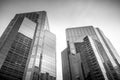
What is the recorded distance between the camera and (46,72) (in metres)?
84.9

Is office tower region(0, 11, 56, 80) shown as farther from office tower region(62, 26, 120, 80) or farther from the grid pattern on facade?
office tower region(62, 26, 120, 80)

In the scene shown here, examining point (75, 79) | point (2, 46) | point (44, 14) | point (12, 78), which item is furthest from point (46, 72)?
point (44, 14)

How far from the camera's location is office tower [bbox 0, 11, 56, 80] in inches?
2363

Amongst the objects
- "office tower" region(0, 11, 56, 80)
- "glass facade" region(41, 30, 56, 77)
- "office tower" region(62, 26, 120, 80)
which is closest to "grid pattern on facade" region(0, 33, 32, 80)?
"office tower" region(0, 11, 56, 80)

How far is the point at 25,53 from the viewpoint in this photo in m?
73.2

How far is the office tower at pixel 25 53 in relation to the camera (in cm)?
6003

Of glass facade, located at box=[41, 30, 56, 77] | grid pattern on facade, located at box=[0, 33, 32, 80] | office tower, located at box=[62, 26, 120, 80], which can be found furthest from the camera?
glass facade, located at box=[41, 30, 56, 77]

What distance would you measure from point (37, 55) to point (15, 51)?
25.1 m

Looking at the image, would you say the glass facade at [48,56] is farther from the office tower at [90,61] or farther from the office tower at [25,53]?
the office tower at [90,61]

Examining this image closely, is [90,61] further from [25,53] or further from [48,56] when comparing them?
[25,53]

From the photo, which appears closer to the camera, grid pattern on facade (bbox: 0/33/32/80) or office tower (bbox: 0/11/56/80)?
grid pattern on facade (bbox: 0/33/32/80)

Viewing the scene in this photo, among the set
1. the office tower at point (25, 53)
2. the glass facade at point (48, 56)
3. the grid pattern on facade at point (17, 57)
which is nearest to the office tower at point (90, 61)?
the glass facade at point (48, 56)

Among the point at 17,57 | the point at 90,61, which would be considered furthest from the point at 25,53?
the point at 90,61

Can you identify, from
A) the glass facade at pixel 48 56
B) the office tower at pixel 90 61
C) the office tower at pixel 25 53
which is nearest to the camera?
the office tower at pixel 25 53
